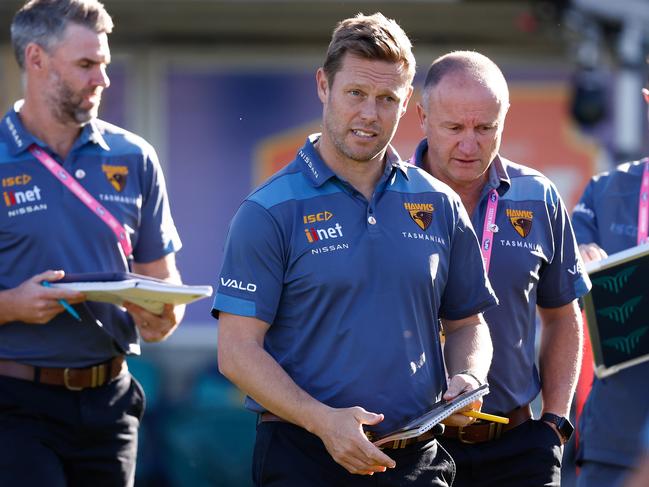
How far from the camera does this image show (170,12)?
10.9 metres

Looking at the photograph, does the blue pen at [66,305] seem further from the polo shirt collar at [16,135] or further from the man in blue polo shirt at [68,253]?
the polo shirt collar at [16,135]

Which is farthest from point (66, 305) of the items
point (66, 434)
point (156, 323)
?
point (66, 434)

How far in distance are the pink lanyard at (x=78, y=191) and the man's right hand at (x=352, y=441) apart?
1.53 m

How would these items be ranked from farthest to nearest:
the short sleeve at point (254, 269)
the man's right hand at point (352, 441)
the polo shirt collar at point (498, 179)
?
the polo shirt collar at point (498, 179) → the short sleeve at point (254, 269) → the man's right hand at point (352, 441)

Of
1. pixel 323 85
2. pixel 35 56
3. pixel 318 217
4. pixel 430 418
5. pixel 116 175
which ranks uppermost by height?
pixel 35 56

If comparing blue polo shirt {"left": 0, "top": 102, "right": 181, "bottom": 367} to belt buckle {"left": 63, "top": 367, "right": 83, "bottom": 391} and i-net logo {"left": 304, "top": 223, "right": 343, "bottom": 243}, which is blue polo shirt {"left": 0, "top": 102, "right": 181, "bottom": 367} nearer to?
belt buckle {"left": 63, "top": 367, "right": 83, "bottom": 391}

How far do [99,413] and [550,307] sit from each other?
172 centimetres

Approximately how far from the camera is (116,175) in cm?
515

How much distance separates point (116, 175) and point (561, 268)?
1.71 m

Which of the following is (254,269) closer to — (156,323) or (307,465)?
(307,465)

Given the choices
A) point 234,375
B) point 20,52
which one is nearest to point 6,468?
point 234,375

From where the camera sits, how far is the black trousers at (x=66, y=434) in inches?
190

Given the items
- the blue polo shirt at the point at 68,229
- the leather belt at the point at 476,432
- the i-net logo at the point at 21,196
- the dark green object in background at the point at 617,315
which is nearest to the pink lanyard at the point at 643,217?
the dark green object in background at the point at 617,315

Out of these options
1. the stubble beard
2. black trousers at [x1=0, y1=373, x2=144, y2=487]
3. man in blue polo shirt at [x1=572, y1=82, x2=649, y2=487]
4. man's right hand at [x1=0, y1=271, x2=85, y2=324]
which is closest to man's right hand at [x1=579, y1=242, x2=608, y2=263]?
man in blue polo shirt at [x1=572, y1=82, x2=649, y2=487]
